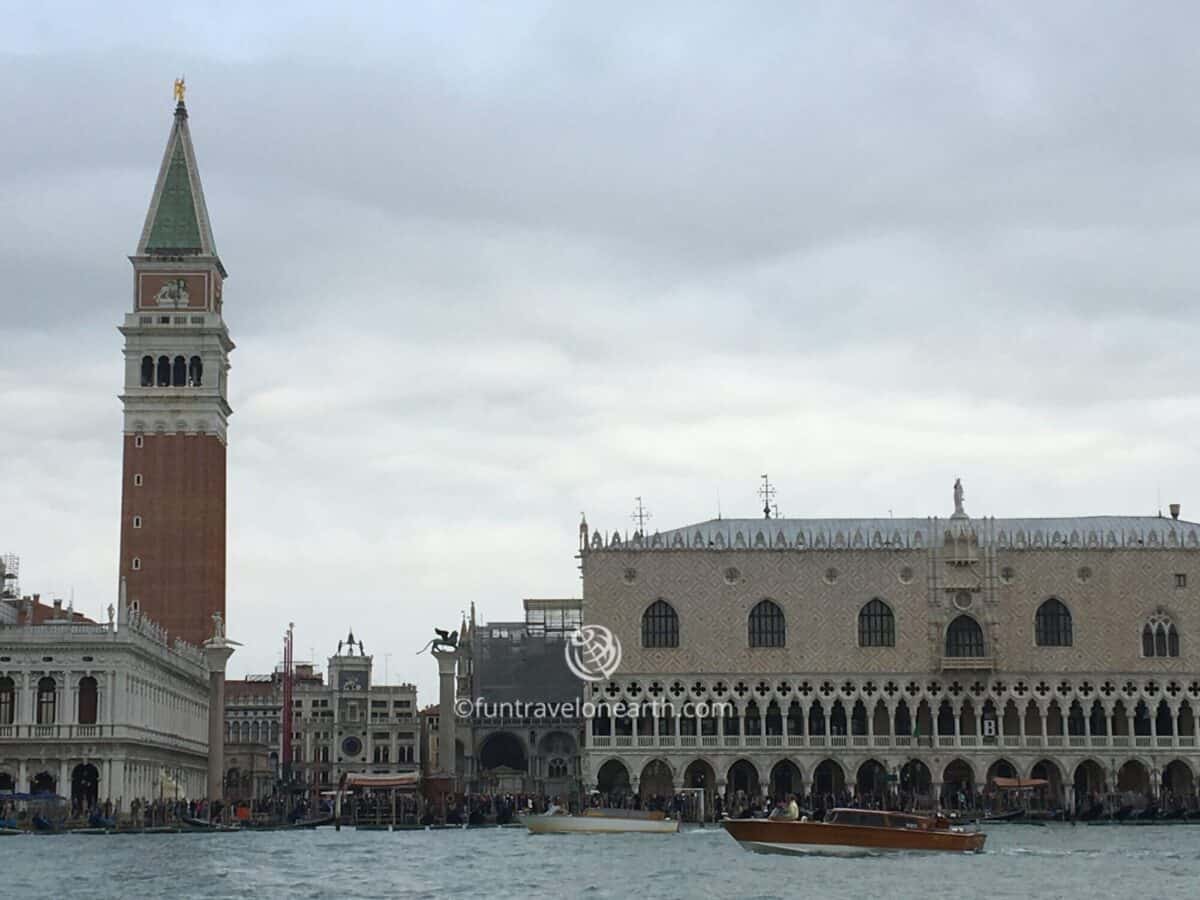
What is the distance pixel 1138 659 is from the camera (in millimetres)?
84062

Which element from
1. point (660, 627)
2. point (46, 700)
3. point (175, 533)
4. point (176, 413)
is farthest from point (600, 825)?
point (176, 413)

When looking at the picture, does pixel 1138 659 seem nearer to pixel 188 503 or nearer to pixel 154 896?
pixel 188 503

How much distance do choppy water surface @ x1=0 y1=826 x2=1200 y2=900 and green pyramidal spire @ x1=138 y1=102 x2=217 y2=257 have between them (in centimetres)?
4010

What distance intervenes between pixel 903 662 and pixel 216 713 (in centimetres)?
2762

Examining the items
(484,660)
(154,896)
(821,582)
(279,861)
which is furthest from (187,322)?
(154,896)

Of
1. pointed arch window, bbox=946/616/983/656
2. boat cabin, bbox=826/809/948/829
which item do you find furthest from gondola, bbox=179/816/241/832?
pointed arch window, bbox=946/616/983/656

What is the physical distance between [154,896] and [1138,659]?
5101cm

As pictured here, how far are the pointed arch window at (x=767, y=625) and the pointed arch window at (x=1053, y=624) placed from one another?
10.00 metres

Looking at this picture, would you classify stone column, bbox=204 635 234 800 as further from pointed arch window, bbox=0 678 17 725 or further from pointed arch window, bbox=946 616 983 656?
pointed arch window, bbox=946 616 983 656

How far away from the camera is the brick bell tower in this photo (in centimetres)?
9538

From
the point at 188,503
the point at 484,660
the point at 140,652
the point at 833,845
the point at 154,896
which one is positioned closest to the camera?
the point at 154,896

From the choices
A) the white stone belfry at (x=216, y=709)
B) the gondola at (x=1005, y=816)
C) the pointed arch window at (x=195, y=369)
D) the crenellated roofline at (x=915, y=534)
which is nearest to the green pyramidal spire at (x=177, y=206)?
the pointed arch window at (x=195, y=369)

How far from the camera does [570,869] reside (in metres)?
51.6

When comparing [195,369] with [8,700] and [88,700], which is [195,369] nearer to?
[88,700]
